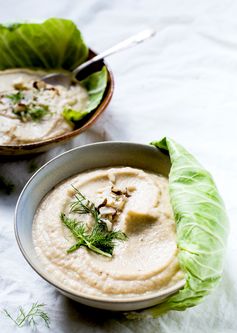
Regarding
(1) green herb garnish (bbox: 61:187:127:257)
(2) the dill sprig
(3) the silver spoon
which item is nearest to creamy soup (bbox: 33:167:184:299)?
(1) green herb garnish (bbox: 61:187:127:257)

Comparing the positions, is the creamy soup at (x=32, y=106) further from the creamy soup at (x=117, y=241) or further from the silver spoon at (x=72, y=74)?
the creamy soup at (x=117, y=241)

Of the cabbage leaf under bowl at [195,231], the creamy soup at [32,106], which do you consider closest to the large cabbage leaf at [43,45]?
the creamy soup at [32,106]

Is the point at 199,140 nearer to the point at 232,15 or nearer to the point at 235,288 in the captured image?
the point at 235,288

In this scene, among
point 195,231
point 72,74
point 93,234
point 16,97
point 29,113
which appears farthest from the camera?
point 72,74

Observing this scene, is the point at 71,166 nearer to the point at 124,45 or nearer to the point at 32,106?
the point at 32,106

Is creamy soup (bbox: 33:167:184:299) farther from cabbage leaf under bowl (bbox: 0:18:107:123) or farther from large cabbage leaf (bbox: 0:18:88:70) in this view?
large cabbage leaf (bbox: 0:18:88:70)

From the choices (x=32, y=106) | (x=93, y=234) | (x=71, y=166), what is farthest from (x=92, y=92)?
(x=93, y=234)
